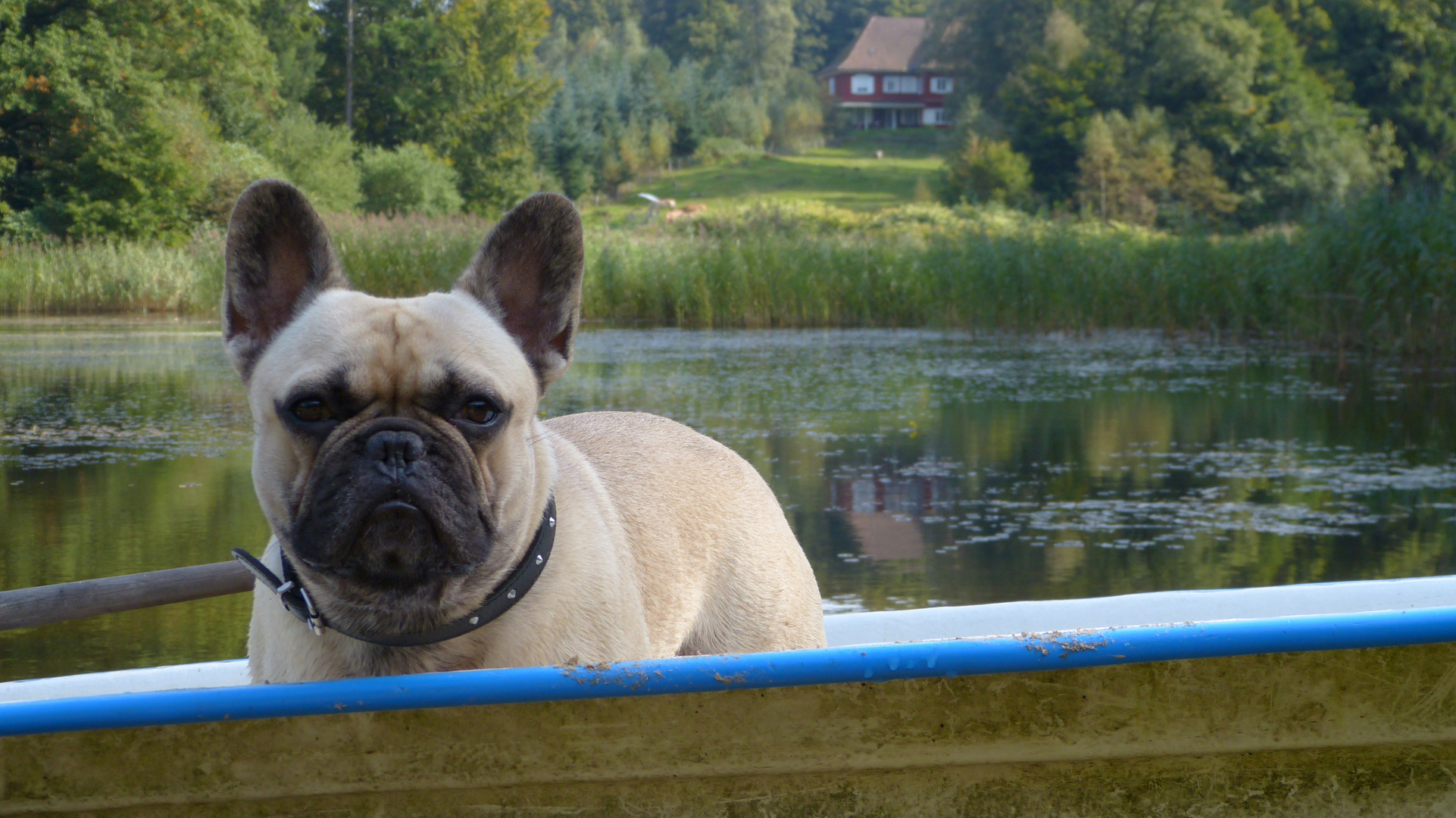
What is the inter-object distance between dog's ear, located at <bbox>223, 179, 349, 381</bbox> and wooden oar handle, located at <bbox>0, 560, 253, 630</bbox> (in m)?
0.97

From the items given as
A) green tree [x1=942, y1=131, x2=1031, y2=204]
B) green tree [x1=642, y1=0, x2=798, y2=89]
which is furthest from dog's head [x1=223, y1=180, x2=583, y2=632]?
green tree [x1=642, y1=0, x2=798, y2=89]

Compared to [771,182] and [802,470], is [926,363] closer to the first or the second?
[802,470]

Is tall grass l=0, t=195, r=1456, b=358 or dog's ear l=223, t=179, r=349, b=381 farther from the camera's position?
tall grass l=0, t=195, r=1456, b=358

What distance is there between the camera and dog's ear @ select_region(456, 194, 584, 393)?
2361mm

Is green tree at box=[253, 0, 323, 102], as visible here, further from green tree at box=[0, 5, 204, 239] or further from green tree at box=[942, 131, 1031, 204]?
green tree at box=[942, 131, 1031, 204]

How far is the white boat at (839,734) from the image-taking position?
6.36 feet

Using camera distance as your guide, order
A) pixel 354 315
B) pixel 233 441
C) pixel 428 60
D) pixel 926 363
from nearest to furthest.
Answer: pixel 354 315 < pixel 233 441 < pixel 926 363 < pixel 428 60

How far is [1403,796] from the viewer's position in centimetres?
225

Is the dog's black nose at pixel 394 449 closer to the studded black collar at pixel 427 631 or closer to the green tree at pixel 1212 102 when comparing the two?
the studded black collar at pixel 427 631

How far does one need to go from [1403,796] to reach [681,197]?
55105 millimetres

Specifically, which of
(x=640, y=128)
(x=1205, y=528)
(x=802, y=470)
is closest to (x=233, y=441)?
(x=802, y=470)

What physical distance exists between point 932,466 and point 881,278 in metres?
10.1

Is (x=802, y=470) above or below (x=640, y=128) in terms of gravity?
below

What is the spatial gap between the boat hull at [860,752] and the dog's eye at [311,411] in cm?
48
